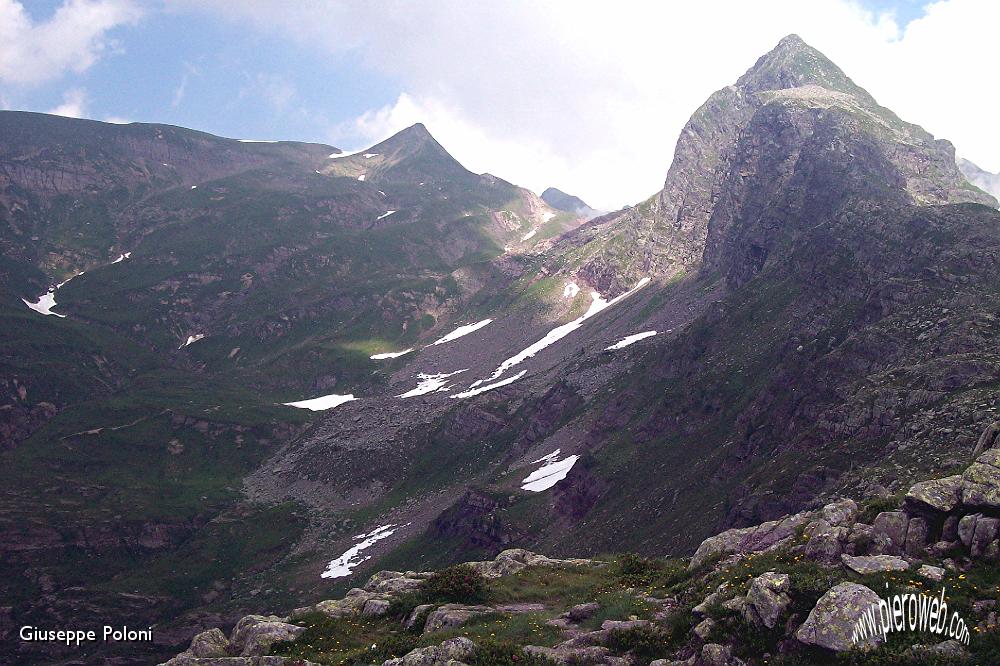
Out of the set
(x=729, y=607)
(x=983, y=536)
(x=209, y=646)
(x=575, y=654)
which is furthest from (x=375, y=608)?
(x=983, y=536)

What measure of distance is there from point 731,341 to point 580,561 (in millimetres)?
83799

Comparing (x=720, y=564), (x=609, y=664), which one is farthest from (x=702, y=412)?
(x=609, y=664)

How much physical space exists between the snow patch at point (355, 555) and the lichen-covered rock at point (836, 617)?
115 metres

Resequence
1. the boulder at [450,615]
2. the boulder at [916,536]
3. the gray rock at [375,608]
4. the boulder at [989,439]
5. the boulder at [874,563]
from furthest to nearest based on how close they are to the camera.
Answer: the gray rock at [375,608]
the boulder at [450,615]
the boulder at [989,439]
the boulder at [916,536]
the boulder at [874,563]

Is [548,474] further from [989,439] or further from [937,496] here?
[937,496]

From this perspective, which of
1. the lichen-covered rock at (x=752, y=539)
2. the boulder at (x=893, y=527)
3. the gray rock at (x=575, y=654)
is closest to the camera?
the gray rock at (x=575, y=654)

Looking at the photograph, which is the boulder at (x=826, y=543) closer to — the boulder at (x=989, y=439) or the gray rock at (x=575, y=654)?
the boulder at (x=989, y=439)

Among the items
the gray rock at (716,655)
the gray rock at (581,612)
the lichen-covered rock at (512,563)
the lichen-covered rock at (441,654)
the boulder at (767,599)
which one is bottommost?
the lichen-covered rock at (512,563)

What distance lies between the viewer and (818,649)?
72.5 feet

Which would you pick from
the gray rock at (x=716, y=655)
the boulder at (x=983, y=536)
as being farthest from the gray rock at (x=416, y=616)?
the boulder at (x=983, y=536)

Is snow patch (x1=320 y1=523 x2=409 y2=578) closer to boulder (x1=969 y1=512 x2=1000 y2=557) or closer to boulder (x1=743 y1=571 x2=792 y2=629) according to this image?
boulder (x1=743 y1=571 x2=792 y2=629)

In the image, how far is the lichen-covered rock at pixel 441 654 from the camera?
2728 cm

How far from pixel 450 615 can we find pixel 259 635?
8659 millimetres

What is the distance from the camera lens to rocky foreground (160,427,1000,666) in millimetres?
22406
